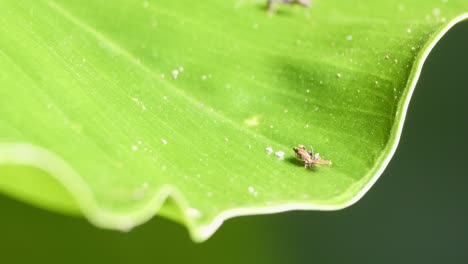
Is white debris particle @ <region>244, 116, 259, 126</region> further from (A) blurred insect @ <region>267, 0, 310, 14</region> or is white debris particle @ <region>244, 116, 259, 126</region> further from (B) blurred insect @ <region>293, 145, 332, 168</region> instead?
(A) blurred insect @ <region>267, 0, 310, 14</region>

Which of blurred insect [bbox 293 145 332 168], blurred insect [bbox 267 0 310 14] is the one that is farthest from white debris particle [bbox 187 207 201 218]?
blurred insect [bbox 267 0 310 14]

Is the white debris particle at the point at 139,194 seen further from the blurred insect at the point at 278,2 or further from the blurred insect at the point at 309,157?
the blurred insect at the point at 278,2

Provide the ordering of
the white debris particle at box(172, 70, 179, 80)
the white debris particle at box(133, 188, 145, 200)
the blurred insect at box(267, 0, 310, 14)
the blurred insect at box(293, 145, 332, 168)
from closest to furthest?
the white debris particle at box(133, 188, 145, 200), the blurred insect at box(293, 145, 332, 168), the white debris particle at box(172, 70, 179, 80), the blurred insect at box(267, 0, 310, 14)

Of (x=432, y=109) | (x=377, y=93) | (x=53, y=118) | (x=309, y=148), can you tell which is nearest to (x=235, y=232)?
(x=309, y=148)

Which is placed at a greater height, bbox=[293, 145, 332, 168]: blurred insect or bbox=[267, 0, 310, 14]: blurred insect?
bbox=[267, 0, 310, 14]: blurred insect

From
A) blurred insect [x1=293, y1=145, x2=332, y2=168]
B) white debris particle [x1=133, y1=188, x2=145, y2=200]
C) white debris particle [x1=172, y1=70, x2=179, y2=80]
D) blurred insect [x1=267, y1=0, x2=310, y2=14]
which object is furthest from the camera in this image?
blurred insect [x1=267, y1=0, x2=310, y2=14]

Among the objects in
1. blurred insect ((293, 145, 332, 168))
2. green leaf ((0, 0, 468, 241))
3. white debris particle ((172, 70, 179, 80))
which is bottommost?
blurred insect ((293, 145, 332, 168))

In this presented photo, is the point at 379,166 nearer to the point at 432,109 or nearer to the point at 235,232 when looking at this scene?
the point at 235,232
